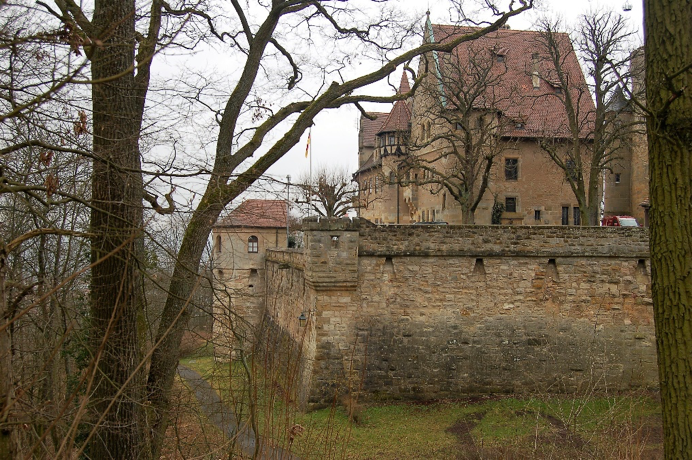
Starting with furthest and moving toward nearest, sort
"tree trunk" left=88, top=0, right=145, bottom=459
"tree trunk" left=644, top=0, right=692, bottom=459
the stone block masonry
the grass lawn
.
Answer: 1. the stone block masonry
2. the grass lawn
3. "tree trunk" left=88, top=0, right=145, bottom=459
4. "tree trunk" left=644, top=0, right=692, bottom=459

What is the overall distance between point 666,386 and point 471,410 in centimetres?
1038

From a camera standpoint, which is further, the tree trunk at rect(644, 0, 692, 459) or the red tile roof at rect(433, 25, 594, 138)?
the red tile roof at rect(433, 25, 594, 138)

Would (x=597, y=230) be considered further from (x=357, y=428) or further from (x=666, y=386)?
(x=666, y=386)

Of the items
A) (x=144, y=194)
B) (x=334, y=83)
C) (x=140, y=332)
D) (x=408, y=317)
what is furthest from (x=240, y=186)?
(x=408, y=317)

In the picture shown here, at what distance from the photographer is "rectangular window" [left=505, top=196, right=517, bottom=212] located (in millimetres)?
29703

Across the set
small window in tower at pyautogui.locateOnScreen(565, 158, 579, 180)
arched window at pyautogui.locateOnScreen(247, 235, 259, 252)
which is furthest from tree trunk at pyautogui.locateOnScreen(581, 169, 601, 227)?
arched window at pyautogui.locateOnScreen(247, 235, 259, 252)

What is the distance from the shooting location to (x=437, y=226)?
14391 millimetres

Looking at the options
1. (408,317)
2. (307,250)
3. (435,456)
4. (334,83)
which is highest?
(334,83)

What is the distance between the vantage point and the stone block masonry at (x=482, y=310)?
1433cm

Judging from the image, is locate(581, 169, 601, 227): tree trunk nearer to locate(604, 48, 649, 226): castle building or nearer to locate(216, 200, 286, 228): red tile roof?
locate(604, 48, 649, 226): castle building

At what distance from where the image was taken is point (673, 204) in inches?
155

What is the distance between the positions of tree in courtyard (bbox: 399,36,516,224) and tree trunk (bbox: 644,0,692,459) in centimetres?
1460

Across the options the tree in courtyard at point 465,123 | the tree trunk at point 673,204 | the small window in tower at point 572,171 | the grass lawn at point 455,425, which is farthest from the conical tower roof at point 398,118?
the tree trunk at point 673,204

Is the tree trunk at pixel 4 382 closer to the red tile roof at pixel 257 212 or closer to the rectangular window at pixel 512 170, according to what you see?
the red tile roof at pixel 257 212
